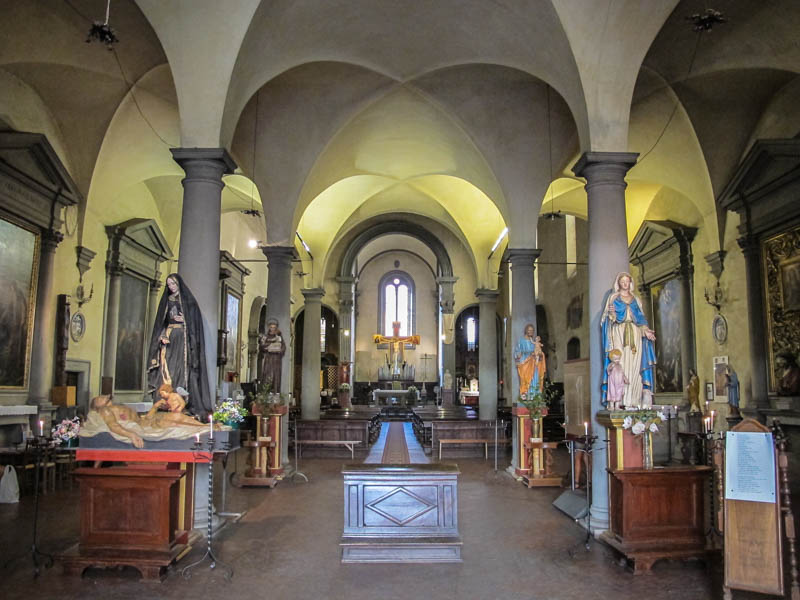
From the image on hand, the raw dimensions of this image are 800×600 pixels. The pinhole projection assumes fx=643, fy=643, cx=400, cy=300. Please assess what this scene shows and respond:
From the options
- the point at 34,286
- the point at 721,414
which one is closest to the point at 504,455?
the point at 721,414

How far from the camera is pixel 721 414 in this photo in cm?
1359

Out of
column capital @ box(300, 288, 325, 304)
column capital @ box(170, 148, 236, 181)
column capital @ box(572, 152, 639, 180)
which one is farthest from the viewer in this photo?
column capital @ box(300, 288, 325, 304)

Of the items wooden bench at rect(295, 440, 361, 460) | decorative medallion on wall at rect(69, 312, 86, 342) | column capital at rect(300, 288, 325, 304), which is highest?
column capital at rect(300, 288, 325, 304)

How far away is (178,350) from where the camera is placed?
276 inches

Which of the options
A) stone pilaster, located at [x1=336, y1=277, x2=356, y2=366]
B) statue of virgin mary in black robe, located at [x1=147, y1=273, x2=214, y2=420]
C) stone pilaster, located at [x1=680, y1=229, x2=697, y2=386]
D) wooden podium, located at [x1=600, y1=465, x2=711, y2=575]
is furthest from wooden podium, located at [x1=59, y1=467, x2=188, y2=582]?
stone pilaster, located at [x1=336, y1=277, x2=356, y2=366]

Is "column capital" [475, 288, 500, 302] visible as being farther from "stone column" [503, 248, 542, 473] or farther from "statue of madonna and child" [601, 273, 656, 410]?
"statue of madonna and child" [601, 273, 656, 410]

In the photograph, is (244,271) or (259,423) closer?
(259,423)

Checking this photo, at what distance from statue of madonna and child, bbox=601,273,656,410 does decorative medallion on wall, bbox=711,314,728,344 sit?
7.10 metres

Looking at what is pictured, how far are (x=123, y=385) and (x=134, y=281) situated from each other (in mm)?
2619

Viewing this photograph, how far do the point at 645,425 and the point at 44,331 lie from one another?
10658 mm

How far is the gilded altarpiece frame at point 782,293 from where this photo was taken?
1098 centimetres

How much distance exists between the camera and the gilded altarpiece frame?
11.0m

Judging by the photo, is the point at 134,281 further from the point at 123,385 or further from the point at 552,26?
the point at 552,26

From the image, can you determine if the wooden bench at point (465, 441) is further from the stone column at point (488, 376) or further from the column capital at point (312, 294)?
the column capital at point (312, 294)
